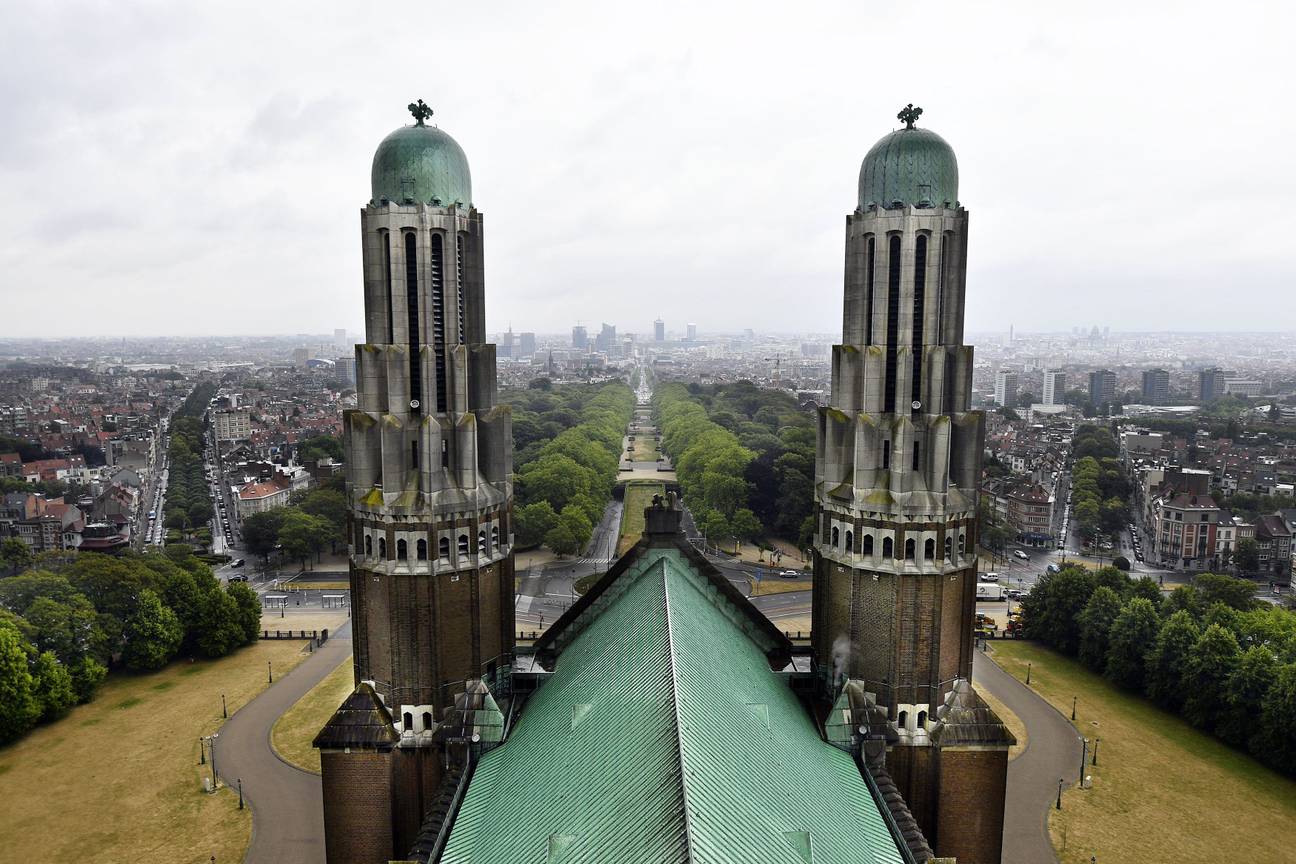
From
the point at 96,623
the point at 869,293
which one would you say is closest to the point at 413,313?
the point at 869,293

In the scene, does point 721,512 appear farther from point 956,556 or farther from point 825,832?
point 825,832

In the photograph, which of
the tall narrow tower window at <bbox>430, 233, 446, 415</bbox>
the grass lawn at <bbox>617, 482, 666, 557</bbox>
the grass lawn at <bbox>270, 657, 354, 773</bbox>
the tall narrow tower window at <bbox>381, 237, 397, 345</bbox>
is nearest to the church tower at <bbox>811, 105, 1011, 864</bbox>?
the tall narrow tower window at <bbox>430, 233, 446, 415</bbox>

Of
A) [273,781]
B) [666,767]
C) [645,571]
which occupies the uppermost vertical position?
[645,571]

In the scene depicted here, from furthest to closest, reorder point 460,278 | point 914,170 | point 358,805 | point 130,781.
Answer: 1. point 130,781
2. point 358,805
3. point 460,278
4. point 914,170

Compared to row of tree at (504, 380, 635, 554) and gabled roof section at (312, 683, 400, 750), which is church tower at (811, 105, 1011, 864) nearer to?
gabled roof section at (312, 683, 400, 750)

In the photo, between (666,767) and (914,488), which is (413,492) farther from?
(914,488)

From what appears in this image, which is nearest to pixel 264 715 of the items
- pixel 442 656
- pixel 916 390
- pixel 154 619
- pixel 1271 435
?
pixel 154 619

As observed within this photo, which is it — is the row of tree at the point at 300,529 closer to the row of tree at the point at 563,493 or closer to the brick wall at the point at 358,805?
the row of tree at the point at 563,493
